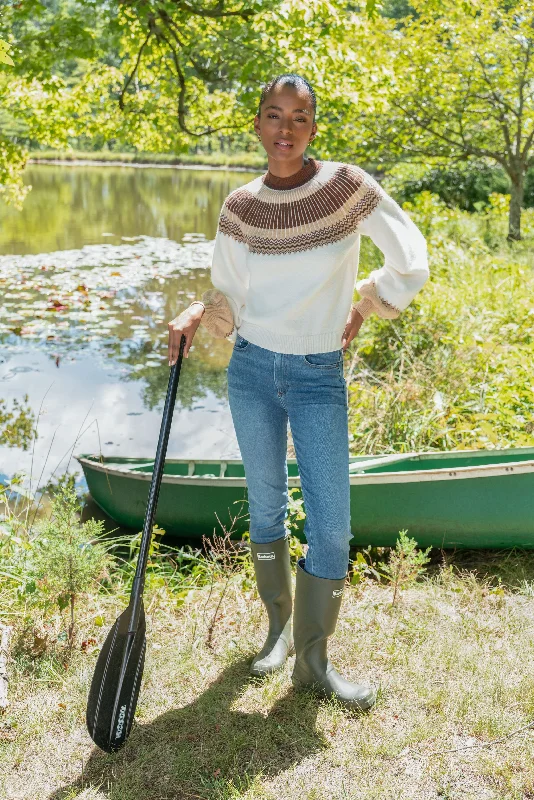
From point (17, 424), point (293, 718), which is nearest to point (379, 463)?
point (293, 718)

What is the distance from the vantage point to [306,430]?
6.82 ft

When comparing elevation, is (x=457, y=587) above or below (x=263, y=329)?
below

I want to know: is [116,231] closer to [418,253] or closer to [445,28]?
[445,28]

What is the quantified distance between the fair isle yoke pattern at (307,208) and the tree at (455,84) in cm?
774

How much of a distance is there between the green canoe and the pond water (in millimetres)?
626

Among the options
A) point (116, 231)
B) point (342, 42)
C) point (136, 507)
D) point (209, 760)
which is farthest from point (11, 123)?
point (209, 760)

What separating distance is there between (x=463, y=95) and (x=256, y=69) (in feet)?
Answer: 16.4

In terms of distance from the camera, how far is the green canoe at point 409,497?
321 cm

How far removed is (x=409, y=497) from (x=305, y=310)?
5.09 feet

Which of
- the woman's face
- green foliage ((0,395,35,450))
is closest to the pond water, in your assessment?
green foliage ((0,395,35,450))

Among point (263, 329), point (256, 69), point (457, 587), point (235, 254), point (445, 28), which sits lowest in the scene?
point (457, 587)

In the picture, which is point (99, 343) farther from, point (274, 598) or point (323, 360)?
point (323, 360)

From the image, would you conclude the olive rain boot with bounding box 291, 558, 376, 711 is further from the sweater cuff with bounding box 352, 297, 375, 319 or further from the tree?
the tree

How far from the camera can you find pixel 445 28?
9.94 metres
